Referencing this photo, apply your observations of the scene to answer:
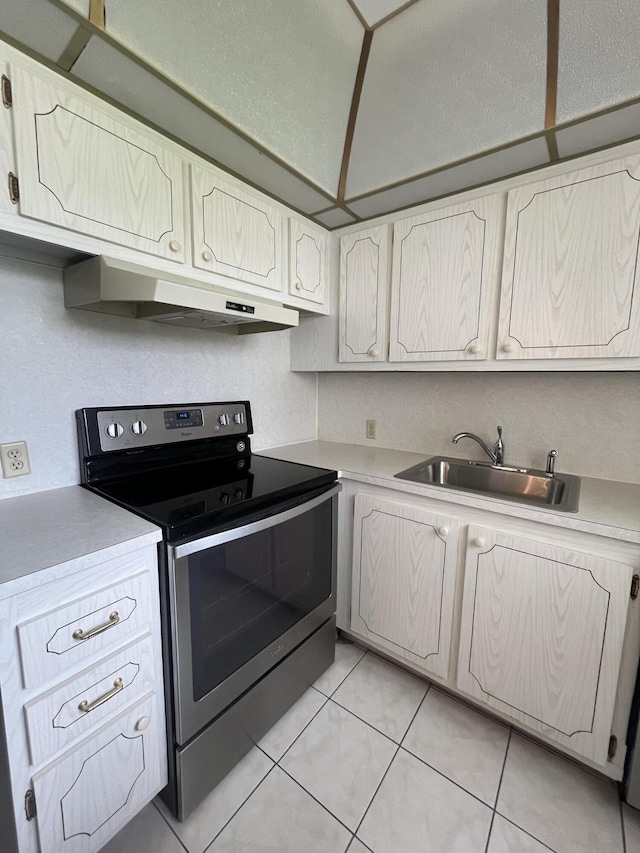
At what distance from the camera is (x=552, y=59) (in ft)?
3.52

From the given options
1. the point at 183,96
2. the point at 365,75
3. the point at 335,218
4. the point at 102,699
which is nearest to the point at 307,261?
the point at 335,218

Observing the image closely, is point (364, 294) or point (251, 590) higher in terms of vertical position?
point (364, 294)

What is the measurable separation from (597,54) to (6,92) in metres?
1.57

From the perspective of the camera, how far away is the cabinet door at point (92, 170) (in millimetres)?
911

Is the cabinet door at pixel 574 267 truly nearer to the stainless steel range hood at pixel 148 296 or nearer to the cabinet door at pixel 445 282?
the cabinet door at pixel 445 282

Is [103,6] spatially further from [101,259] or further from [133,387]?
[133,387]

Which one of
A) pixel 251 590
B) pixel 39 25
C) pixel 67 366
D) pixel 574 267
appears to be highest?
pixel 39 25

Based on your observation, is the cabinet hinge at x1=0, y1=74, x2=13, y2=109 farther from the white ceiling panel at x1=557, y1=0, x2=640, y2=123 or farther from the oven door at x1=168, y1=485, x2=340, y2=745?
the white ceiling panel at x1=557, y1=0, x2=640, y2=123

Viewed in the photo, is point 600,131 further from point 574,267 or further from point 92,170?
point 92,170

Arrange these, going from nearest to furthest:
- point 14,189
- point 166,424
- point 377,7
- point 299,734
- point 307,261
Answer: point 14,189
point 377,7
point 299,734
point 166,424
point 307,261

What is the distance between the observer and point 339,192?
1608 millimetres

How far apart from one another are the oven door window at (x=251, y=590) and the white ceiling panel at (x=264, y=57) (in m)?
1.36

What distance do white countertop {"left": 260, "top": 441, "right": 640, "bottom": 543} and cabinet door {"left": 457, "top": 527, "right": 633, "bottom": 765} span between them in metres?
0.10

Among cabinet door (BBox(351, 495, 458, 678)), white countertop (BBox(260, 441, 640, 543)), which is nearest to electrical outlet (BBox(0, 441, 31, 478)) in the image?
white countertop (BBox(260, 441, 640, 543))
